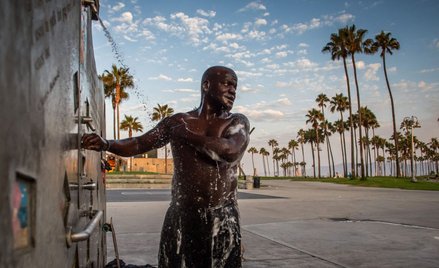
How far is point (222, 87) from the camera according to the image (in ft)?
7.81

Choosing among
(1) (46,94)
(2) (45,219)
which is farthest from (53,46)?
(2) (45,219)

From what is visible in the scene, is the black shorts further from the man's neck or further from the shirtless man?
the man's neck

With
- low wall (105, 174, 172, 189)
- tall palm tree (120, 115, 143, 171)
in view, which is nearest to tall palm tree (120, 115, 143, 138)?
tall palm tree (120, 115, 143, 171)

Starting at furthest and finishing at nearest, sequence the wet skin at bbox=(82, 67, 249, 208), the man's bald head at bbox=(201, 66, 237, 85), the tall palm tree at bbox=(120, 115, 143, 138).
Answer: the tall palm tree at bbox=(120, 115, 143, 138) → the man's bald head at bbox=(201, 66, 237, 85) → the wet skin at bbox=(82, 67, 249, 208)

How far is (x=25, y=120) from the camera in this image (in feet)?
2.73

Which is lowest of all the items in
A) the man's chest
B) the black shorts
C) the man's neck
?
the black shorts

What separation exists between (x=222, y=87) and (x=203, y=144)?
0.42m

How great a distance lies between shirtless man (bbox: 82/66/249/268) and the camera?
231 cm

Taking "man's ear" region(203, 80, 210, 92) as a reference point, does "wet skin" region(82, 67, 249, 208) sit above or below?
below

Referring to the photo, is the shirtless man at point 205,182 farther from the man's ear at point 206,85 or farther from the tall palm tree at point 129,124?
the tall palm tree at point 129,124

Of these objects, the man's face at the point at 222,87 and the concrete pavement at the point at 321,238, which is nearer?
the man's face at the point at 222,87

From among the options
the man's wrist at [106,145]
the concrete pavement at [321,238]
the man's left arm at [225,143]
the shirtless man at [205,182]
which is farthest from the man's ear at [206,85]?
the concrete pavement at [321,238]

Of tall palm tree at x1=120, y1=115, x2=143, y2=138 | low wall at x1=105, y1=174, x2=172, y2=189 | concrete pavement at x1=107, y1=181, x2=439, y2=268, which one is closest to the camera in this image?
concrete pavement at x1=107, y1=181, x2=439, y2=268

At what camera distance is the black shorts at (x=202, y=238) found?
7.57 ft
